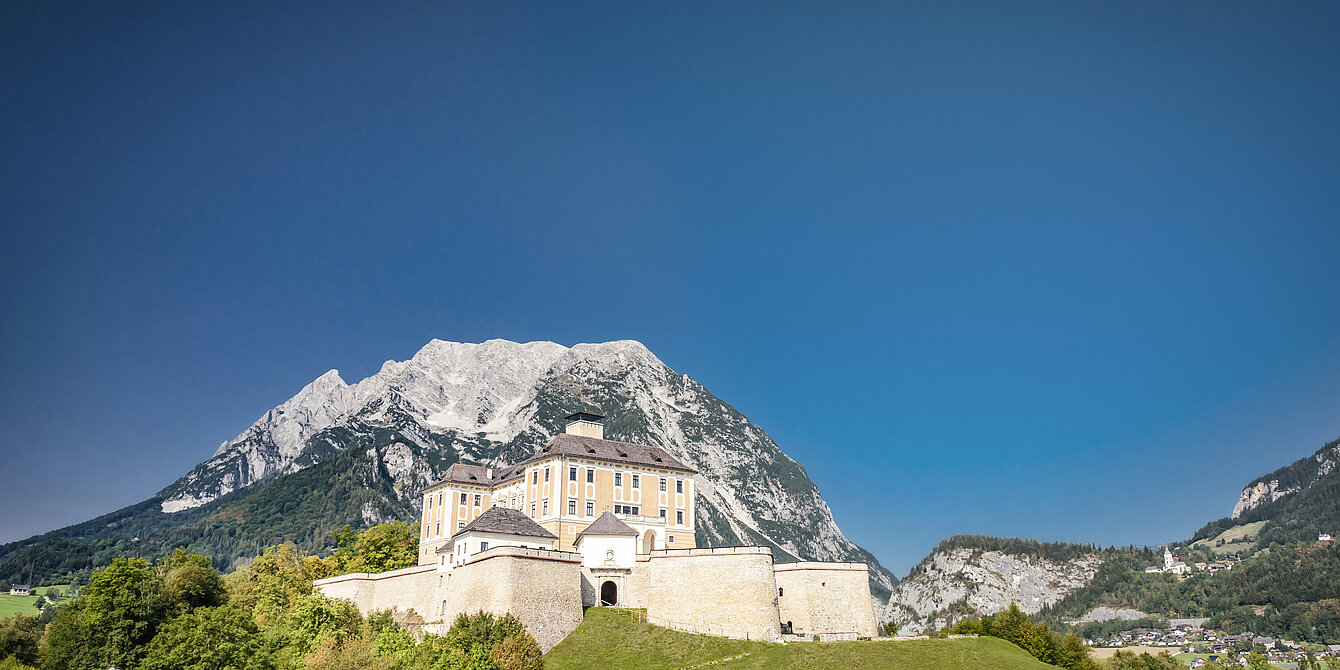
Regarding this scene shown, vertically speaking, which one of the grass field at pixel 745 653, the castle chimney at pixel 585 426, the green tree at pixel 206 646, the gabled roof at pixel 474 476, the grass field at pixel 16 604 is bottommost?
the grass field at pixel 745 653

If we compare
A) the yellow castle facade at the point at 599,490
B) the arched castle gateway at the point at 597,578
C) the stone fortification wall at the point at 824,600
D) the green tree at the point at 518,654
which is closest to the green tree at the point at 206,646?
the arched castle gateway at the point at 597,578

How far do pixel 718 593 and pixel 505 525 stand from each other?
59.5 feet

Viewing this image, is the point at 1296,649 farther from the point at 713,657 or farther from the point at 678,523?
the point at 713,657

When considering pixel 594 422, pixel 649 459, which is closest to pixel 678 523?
pixel 649 459

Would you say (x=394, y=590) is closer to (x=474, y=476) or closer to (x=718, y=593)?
(x=474, y=476)

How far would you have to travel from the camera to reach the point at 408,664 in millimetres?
56438

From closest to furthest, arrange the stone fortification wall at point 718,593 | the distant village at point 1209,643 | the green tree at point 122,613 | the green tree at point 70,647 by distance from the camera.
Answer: the stone fortification wall at point 718,593, the green tree at point 70,647, the green tree at point 122,613, the distant village at point 1209,643

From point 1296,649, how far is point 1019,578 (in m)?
51.7

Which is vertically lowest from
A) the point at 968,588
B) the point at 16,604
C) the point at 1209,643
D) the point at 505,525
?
the point at 1209,643

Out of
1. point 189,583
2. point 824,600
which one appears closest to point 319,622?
point 189,583

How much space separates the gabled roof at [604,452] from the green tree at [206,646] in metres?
28.4

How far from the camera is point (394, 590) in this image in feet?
238

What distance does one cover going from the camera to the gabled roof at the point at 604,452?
8169cm

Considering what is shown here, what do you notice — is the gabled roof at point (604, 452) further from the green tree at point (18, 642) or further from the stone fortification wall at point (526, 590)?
the green tree at point (18, 642)
